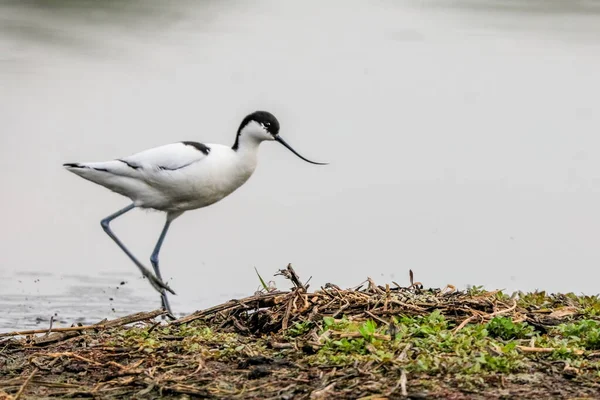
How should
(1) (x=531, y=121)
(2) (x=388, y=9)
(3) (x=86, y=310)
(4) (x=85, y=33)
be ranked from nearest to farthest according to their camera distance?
1. (3) (x=86, y=310)
2. (1) (x=531, y=121)
3. (4) (x=85, y=33)
4. (2) (x=388, y=9)

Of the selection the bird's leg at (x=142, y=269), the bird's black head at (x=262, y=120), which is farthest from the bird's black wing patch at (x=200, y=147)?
the bird's leg at (x=142, y=269)

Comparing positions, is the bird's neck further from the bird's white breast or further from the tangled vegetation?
the tangled vegetation

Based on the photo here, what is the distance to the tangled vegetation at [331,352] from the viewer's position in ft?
14.0

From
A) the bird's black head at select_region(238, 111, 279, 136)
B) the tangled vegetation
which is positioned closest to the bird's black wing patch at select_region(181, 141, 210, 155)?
the bird's black head at select_region(238, 111, 279, 136)

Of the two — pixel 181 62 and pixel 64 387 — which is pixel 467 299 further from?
pixel 181 62

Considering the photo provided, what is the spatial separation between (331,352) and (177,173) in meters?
3.79

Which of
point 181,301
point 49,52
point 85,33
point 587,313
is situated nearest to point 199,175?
point 181,301

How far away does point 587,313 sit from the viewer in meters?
5.36

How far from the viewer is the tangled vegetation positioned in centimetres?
427

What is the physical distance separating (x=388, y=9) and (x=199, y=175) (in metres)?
10.1

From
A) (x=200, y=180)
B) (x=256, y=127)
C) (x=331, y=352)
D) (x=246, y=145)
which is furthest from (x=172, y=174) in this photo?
(x=331, y=352)

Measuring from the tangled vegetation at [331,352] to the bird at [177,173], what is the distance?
268 centimetres

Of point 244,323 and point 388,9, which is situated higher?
point 388,9

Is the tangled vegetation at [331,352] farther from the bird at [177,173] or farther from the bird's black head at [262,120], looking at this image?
the bird's black head at [262,120]
